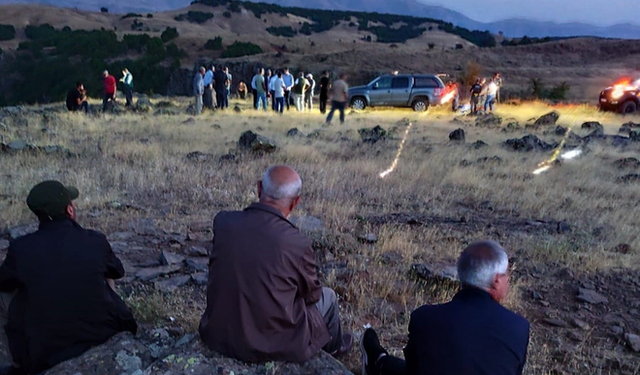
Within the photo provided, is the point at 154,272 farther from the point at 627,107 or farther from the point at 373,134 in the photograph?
the point at 627,107

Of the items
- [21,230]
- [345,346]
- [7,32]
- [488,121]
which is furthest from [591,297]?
[7,32]

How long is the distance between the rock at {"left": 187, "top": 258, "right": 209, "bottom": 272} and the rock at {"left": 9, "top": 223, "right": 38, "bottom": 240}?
1974mm

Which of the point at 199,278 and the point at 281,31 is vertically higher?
the point at 281,31

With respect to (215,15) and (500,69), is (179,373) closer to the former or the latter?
(500,69)

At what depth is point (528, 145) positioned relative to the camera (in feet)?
41.5

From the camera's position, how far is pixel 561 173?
10.3 meters

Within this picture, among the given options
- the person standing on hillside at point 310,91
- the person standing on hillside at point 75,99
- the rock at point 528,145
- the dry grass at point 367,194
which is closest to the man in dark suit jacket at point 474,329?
the dry grass at point 367,194

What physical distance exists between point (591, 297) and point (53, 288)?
181 inches

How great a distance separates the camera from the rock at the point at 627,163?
433 inches

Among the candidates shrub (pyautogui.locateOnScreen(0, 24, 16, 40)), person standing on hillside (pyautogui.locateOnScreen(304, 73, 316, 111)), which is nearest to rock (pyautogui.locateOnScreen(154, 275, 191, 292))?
person standing on hillside (pyautogui.locateOnScreen(304, 73, 316, 111))

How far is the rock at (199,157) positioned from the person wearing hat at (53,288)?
288 inches

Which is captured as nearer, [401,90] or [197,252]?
[197,252]

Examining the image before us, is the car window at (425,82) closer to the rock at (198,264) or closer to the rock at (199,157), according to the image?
the rock at (199,157)

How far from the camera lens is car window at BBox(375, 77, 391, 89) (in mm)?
22031
